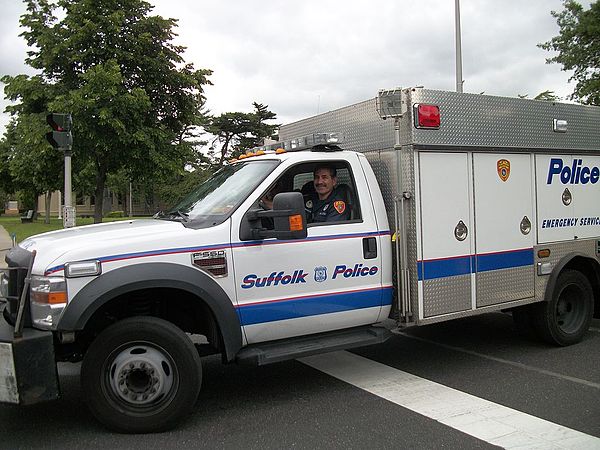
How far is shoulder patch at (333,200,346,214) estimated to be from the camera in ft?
15.9

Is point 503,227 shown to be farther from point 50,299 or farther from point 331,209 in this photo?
point 50,299

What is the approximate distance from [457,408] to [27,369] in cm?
312

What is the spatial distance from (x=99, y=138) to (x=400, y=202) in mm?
11766

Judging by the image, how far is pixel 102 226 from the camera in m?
4.61

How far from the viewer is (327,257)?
4.56 metres

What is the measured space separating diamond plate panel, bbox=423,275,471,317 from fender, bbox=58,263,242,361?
1.78 m

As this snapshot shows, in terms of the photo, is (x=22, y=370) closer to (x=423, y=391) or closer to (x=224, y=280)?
(x=224, y=280)

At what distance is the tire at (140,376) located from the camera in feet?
12.5

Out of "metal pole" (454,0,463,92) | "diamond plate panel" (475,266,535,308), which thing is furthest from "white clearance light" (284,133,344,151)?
"metal pole" (454,0,463,92)

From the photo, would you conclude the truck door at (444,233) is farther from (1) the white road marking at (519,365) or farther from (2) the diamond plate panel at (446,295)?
(1) the white road marking at (519,365)

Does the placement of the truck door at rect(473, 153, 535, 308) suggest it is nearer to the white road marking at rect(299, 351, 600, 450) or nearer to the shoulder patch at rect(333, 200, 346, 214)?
the white road marking at rect(299, 351, 600, 450)

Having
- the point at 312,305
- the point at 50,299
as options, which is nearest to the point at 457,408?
the point at 312,305

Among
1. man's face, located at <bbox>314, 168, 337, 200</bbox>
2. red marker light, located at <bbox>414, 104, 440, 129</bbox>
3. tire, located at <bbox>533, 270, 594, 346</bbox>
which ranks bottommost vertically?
tire, located at <bbox>533, 270, 594, 346</bbox>

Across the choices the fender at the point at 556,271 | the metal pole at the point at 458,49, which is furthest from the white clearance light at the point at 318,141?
the metal pole at the point at 458,49
